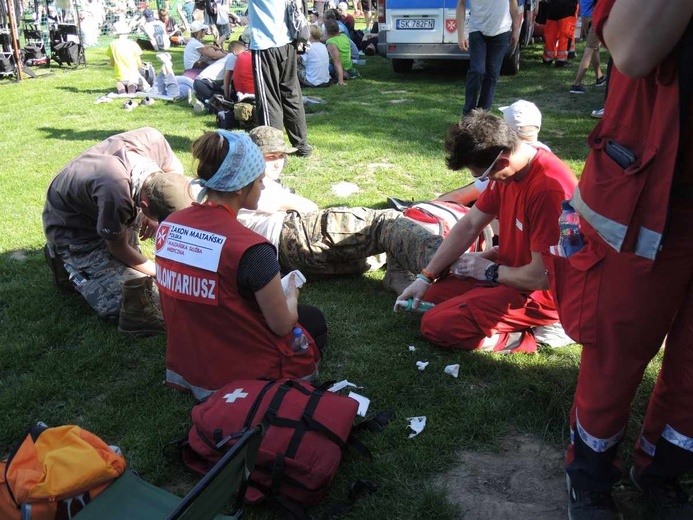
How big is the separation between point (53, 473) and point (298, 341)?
117 centimetres

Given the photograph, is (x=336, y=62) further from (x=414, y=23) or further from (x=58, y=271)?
(x=58, y=271)

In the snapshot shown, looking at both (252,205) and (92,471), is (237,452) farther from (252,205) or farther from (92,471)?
(252,205)

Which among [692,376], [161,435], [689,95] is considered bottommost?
[161,435]

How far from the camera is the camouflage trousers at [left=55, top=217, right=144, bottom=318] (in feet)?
12.0

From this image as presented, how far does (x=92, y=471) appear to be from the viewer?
204cm

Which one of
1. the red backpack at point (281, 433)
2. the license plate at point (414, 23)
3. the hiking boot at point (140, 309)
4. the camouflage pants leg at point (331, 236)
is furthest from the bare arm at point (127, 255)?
the license plate at point (414, 23)

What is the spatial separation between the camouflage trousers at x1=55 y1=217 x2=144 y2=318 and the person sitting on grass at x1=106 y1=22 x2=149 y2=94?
7445mm

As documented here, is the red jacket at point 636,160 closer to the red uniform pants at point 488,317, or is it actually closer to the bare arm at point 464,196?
the red uniform pants at point 488,317

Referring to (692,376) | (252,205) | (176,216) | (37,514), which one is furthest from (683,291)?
(37,514)

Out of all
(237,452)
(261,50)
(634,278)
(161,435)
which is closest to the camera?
(237,452)

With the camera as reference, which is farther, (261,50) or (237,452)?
(261,50)

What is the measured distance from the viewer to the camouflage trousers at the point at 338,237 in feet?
12.6

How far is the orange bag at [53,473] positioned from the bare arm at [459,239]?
1.90m

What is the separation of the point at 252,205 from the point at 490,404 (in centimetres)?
139
